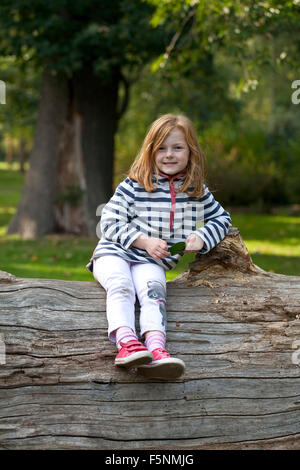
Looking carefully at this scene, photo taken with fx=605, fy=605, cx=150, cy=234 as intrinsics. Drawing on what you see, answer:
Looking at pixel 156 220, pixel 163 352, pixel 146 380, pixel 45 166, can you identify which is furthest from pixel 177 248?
pixel 45 166

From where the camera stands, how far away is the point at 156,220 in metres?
3.90

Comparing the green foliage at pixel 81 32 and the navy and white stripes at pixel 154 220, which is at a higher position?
the green foliage at pixel 81 32

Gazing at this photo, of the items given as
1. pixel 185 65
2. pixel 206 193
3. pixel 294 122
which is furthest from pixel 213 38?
pixel 294 122

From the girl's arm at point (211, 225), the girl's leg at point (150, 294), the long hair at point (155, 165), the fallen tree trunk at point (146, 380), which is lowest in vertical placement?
the fallen tree trunk at point (146, 380)

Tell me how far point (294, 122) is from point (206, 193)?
72.6ft

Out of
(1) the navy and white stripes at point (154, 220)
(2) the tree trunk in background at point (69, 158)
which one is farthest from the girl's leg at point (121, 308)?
(2) the tree trunk in background at point (69, 158)

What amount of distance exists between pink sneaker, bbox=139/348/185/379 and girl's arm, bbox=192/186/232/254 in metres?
0.85

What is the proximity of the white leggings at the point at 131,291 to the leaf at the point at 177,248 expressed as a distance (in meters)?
0.15

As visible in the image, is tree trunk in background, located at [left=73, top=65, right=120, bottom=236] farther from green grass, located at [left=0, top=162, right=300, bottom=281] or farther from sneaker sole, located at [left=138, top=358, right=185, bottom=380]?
sneaker sole, located at [left=138, top=358, right=185, bottom=380]

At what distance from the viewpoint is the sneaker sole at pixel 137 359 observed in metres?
3.14

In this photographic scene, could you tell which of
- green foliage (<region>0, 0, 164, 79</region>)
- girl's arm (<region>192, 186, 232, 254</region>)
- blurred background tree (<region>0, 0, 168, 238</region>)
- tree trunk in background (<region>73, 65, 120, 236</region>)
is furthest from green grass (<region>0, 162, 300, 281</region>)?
girl's arm (<region>192, 186, 232, 254</region>)

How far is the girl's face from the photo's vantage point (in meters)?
3.92

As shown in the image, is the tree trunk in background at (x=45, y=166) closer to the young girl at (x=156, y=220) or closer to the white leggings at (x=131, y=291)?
the young girl at (x=156, y=220)
